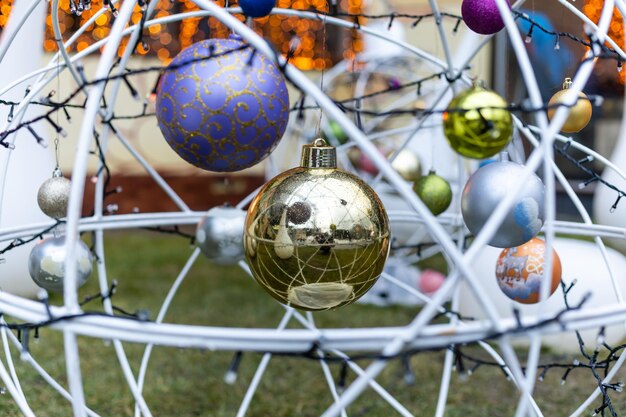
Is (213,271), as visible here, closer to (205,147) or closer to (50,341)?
(50,341)

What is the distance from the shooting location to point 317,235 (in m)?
1.72

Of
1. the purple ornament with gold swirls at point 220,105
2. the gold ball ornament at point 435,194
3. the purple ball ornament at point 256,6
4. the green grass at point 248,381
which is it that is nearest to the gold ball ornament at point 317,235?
the purple ornament with gold swirls at point 220,105

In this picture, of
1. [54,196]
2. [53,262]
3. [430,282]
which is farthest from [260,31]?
[53,262]

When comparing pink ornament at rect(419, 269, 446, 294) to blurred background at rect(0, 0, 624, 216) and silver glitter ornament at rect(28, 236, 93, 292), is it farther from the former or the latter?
blurred background at rect(0, 0, 624, 216)

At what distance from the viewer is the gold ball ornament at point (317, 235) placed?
5.68 ft

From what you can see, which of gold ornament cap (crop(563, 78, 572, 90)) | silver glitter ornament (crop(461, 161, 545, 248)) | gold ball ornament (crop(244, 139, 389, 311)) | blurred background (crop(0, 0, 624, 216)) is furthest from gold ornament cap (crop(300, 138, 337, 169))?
blurred background (crop(0, 0, 624, 216))

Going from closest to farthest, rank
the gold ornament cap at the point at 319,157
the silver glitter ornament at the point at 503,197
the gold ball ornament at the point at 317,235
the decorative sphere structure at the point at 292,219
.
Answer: the decorative sphere structure at the point at 292,219 < the silver glitter ornament at the point at 503,197 < the gold ball ornament at the point at 317,235 < the gold ornament cap at the point at 319,157

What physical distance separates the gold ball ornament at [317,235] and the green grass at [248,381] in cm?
135

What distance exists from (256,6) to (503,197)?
26.5 inches

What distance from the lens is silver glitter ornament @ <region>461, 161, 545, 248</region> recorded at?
160 cm

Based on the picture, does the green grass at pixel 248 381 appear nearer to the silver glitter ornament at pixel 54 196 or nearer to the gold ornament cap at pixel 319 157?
the silver glitter ornament at pixel 54 196

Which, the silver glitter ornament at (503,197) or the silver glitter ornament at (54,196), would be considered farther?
the silver glitter ornament at (54,196)

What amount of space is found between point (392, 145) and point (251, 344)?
3966 mm

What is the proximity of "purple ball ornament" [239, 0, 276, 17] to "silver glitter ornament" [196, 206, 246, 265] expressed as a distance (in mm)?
1002
